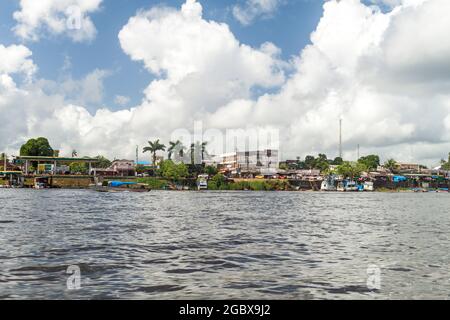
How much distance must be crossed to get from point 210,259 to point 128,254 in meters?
3.36

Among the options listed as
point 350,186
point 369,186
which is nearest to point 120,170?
point 350,186

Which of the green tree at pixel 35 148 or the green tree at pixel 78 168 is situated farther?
the green tree at pixel 78 168

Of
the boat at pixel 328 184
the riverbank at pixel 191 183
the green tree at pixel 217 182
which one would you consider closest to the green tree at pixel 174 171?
the riverbank at pixel 191 183

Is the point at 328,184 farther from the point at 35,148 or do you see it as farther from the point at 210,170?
the point at 35,148

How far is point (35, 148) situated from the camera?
15912cm

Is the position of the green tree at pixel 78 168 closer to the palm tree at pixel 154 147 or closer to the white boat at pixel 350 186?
the palm tree at pixel 154 147

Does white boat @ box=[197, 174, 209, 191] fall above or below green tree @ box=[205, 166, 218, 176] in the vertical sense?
below

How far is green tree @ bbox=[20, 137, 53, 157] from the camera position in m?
157

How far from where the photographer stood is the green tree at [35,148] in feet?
515

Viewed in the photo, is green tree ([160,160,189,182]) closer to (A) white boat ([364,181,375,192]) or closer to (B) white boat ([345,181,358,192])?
(B) white boat ([345,181,358,192])

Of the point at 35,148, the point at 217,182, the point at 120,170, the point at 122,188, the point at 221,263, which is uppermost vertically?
the point at 35,148

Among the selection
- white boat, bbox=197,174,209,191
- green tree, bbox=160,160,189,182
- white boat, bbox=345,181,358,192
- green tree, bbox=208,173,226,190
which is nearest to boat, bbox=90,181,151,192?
green tree, bbox=160,160,189,182

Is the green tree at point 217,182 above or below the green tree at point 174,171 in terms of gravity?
below
